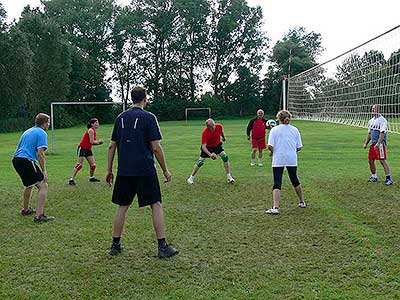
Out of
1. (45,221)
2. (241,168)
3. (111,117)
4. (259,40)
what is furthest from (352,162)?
(259,40)

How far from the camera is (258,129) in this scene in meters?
14.7

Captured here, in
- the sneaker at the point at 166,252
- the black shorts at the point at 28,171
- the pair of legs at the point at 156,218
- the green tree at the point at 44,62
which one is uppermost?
the green tree at the point at 44,62

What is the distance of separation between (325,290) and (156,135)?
248cm

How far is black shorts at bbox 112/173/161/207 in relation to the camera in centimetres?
570

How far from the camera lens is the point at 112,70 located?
6462 cm

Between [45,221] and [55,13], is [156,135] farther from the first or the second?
[55,13]

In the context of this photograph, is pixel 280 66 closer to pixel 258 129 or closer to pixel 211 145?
pixel 258 129

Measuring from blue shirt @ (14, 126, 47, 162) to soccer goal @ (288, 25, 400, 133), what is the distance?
757cm

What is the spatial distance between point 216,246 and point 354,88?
1338cm

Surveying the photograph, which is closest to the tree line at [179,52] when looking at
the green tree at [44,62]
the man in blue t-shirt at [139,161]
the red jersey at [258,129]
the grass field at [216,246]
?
the green tree at [44,62]

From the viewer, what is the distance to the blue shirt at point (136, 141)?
18.6ft

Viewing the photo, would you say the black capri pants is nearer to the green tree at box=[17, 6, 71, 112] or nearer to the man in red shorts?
the man in red shorts

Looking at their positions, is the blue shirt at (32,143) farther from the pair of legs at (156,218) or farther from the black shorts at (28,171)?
the pair of legs at (156,218)

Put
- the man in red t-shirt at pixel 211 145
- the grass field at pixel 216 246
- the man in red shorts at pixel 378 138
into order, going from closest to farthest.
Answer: the grass field at pixel 216 246 < the man in red shorts at pixel 378 138 < the man in red t-shirt at pixel 211 145
